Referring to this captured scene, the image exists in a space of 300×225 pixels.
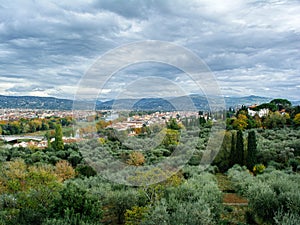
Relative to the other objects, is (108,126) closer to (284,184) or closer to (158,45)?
(158,45)

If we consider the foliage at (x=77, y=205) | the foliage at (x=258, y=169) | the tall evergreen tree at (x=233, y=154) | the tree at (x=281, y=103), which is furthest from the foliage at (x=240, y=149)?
the tree at (x=281, y=103)

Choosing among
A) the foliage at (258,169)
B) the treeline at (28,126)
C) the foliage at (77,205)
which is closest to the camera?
the foliage at (77,205)

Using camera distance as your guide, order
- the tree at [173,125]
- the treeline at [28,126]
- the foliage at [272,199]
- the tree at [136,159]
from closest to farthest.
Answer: the foliage at [272,199], the tree at [136,159], the tree at [173,125], the treeline at [28,126]

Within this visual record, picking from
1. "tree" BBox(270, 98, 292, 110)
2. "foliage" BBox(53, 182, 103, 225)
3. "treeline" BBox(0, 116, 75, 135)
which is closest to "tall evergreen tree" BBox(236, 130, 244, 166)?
"foliage" BBox(53, 182, 103, 225)

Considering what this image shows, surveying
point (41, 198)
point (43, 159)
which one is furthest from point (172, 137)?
point (41, 198)

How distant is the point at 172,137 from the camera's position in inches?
1021

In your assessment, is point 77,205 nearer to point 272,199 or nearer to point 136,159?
point 272,199

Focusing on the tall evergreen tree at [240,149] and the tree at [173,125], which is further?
the tree at [173,125]

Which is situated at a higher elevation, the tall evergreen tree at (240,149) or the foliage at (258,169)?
the tall evergreen tree at (240,149)

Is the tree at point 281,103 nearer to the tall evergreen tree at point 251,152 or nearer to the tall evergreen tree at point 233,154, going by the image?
the tall evergreen tree at point 233,154

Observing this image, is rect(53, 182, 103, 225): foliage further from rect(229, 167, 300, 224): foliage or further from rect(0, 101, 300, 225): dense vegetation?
rect(229, 167, 300, 224): foliage

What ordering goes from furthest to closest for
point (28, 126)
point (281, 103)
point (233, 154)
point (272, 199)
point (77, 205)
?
1. point (28, 126)
2. point (281, 103)
3. point (233, 154)
4. point (272, 199)
5. point (77, 205)

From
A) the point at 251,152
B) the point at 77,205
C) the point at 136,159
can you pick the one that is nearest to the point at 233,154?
the point at 251,152

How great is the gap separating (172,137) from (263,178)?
10943 millimetres
